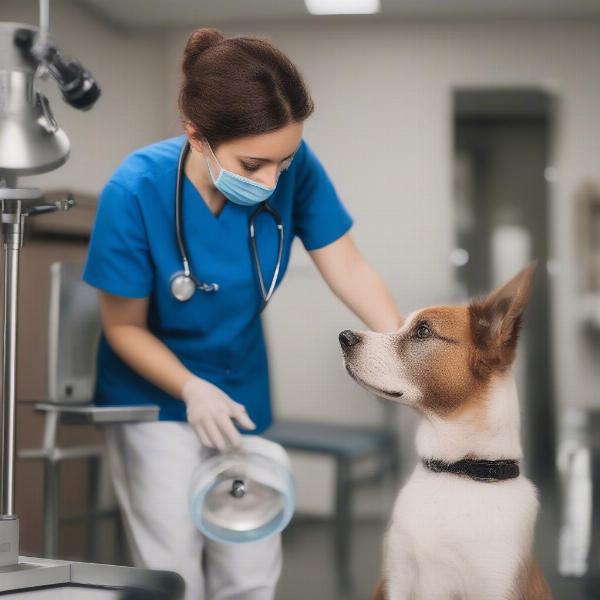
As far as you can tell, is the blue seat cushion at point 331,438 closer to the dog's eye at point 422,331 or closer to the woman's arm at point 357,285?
the woman's arm at point 357,285

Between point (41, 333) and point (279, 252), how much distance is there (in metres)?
0.89

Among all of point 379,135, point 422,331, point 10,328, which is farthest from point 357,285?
point 379,135

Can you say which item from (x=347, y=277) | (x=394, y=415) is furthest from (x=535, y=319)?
(x=347, y=277)

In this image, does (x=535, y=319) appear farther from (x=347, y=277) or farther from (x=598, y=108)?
(x=347, y=277)

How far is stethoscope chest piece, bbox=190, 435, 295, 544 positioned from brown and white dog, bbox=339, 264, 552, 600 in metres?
0.16

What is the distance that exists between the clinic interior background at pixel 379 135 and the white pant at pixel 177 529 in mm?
766

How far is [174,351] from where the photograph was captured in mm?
1420

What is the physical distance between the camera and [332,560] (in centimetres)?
222

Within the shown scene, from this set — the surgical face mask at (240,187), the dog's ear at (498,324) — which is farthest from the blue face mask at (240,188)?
the dog's ear at (498,324)

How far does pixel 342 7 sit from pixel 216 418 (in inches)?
49.2

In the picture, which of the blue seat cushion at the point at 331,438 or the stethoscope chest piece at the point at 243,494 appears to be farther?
the blue seat cushion at the point at 331,438

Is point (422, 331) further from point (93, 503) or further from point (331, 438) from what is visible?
point (93, 503)

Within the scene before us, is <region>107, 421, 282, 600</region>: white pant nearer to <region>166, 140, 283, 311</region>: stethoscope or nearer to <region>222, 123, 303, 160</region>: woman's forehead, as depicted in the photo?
<region>166, 140, 283, 311</region>: stethoscope

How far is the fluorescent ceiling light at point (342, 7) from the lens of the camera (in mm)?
2064
